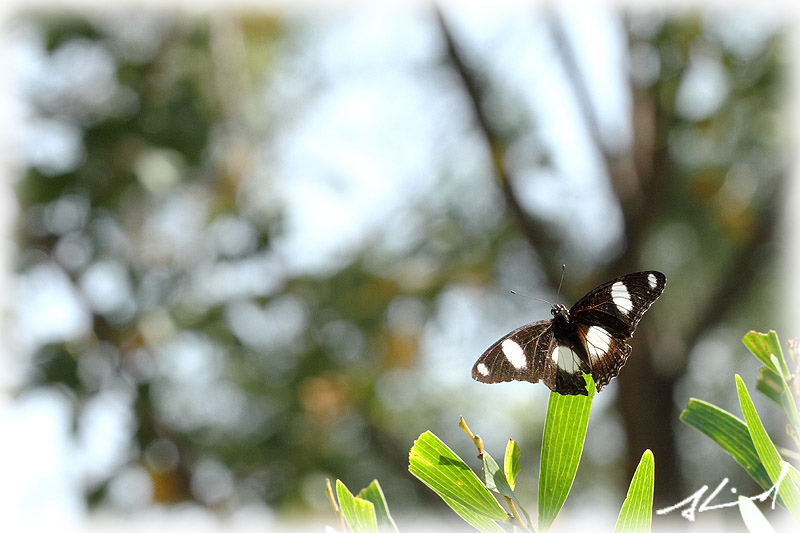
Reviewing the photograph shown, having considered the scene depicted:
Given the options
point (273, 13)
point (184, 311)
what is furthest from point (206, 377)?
point (273, 13)

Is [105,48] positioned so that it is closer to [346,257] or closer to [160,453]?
[346,257]

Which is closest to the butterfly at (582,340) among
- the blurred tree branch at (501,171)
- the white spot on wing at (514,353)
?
the white spot on wing at (514,353)

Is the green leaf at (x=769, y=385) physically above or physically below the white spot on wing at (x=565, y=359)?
below

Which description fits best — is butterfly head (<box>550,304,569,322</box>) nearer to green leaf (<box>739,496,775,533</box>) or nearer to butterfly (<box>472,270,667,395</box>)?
butterfly (<box>472,270,667,395</box>)

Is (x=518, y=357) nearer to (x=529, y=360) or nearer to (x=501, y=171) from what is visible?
(x=529, y=360)

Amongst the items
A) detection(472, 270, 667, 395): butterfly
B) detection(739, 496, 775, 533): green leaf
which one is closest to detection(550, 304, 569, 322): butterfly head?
detection(472, 270, 667, 395): butterfly

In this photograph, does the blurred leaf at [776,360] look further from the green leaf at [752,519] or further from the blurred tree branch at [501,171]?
the blurred tree branch at [501,171]
